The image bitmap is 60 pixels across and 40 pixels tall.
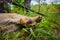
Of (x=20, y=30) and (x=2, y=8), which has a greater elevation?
(x=2, y=8)

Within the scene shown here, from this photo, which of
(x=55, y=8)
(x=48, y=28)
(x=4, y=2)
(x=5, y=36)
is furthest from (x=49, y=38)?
(x=55, y=8)

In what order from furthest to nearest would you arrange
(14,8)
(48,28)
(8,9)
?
(14,8) → (8,9) → (48,28)

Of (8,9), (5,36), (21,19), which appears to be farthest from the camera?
(8,9)

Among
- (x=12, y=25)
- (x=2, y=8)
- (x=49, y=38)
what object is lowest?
(x=49, y=38)

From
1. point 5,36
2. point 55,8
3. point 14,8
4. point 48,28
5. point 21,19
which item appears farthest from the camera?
point 55,8

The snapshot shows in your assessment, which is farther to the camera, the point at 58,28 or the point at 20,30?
the point at 58,28

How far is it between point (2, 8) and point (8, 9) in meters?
0.13

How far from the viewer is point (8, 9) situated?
268cm

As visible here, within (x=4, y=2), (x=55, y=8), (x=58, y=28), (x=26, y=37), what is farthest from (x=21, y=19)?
(x=55, y=8)

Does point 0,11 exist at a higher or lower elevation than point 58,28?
higher

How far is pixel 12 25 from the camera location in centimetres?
220

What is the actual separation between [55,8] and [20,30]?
154 centimetres

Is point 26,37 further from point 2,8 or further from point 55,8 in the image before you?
point 55,8

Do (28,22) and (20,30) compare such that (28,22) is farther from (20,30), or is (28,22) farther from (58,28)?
(58,28)
